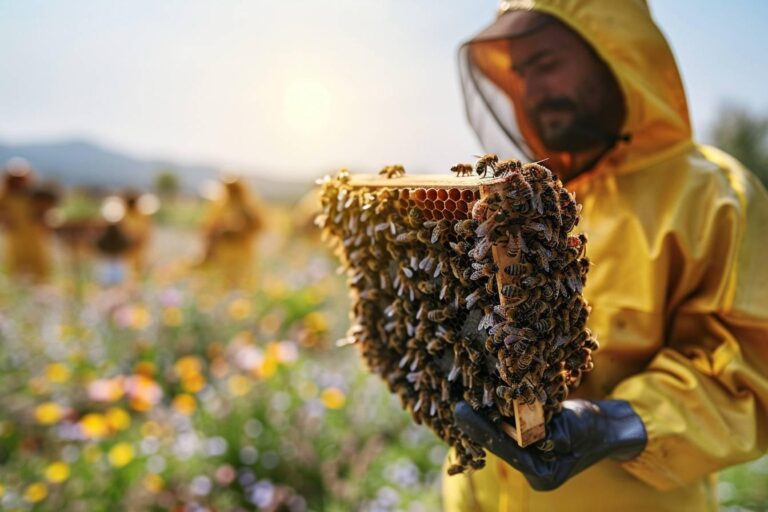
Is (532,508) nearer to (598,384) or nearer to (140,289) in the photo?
(598,384)

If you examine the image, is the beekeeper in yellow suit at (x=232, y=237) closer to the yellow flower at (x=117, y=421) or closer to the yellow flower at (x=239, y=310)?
the yellow flower at (x=239, y=310)

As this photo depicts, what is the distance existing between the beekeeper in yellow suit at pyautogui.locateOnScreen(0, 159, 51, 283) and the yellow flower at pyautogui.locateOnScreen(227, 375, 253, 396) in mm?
5878

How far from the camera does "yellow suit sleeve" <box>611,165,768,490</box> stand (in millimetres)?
1583

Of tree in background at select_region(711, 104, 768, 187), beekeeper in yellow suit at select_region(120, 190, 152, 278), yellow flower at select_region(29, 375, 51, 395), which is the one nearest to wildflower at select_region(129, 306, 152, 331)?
yellow flower at select_region(29, 375, 51, 395)

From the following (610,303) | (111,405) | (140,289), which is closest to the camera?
(610,303)

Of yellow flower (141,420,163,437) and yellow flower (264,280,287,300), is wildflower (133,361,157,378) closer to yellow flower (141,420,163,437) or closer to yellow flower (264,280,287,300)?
yellow flower (141,420,163,437)

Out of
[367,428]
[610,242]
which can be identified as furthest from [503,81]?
[367,428]

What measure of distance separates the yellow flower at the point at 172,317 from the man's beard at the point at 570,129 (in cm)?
462

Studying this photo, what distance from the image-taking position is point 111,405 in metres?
4.48

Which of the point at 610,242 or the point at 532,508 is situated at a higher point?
the point at 610,242

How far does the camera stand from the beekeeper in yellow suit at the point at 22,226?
831 cm

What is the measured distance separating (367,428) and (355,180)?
295cm

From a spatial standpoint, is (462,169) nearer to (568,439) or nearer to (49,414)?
(568,439)

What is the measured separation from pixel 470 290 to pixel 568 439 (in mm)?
492
